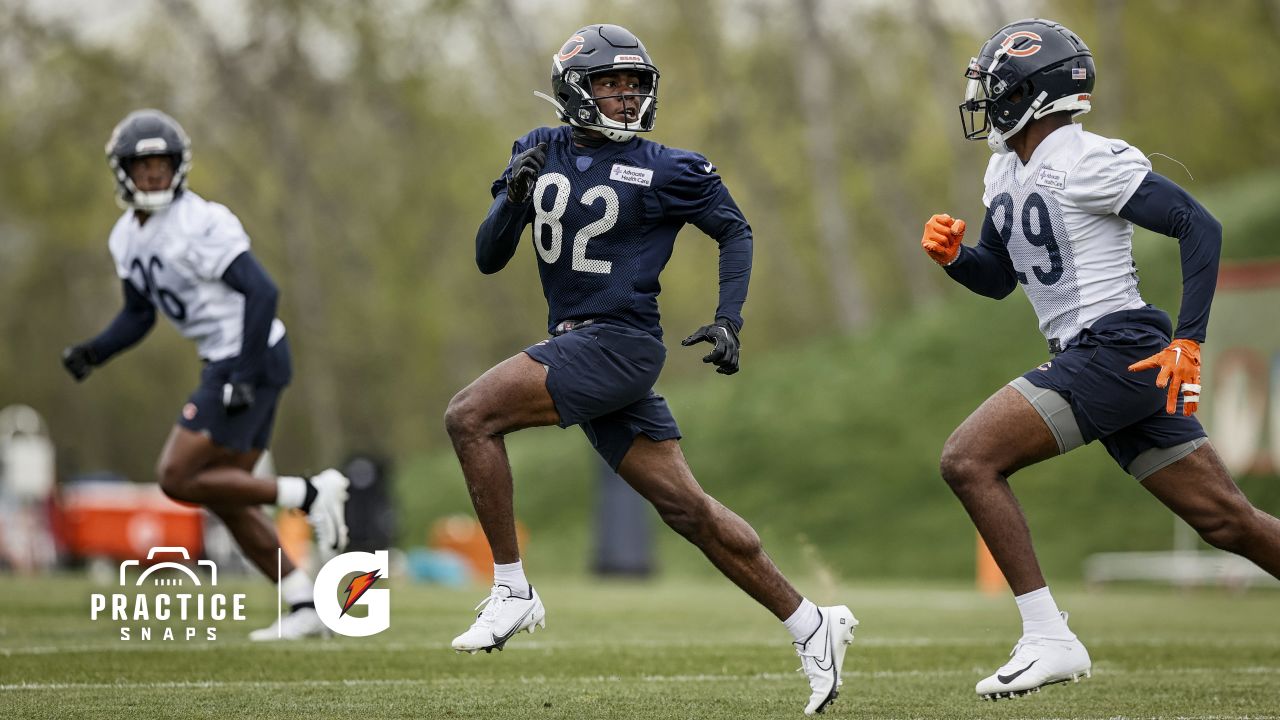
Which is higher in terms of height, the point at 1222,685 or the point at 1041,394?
the point at 1041,394

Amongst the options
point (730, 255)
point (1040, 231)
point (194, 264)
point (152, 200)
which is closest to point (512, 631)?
point (730, 255)

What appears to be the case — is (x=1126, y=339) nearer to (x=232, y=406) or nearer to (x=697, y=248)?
(x=232, y=406)

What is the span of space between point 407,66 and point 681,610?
66.3ft

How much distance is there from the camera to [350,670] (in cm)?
680

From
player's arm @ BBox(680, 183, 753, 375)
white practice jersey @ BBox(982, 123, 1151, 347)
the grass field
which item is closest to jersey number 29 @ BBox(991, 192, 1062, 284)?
white practice jersey @ BBox(982, 123, 1151, 347)

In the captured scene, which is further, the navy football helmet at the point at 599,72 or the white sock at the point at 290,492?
the white sock at the point at 290,492

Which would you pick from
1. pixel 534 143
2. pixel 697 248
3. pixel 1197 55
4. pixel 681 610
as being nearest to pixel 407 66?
pixel 697 248

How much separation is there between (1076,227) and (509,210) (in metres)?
1.99

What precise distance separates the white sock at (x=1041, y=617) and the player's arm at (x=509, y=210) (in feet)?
6.96

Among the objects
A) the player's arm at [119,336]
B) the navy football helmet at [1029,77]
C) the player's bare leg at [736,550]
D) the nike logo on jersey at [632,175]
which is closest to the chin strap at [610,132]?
the nike logo on jersey at [632,175]

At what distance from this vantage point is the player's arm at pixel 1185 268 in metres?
5.23

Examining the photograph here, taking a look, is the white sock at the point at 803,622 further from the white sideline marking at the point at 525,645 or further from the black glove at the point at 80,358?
the black glove at the point at 80,358

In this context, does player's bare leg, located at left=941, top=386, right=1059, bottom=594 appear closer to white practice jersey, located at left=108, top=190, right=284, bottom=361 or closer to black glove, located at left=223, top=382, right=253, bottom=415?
black glove, located at left=223, top=382, right=253, bottom=415

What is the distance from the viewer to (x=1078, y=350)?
556 centimetres
